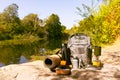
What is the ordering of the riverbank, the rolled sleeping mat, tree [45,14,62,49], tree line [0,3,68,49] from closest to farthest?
the riverbank < the rolled sleeping mat < tree line [0,3,68,49] < tree [45,14,62,49]

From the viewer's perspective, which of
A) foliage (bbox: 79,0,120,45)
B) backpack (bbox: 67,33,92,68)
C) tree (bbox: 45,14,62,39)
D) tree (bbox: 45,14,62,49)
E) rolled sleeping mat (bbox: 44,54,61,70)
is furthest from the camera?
tree (bbox: 45,14,62,39)

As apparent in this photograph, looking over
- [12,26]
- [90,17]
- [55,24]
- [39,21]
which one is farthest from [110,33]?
[55,24]

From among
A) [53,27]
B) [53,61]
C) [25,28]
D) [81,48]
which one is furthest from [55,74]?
[53,27]

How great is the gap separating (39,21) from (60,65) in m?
72.9

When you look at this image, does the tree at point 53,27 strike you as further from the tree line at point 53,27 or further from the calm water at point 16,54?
the calm water at point 16,54

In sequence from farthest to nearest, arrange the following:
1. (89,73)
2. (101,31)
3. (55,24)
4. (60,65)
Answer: (55,24) < (101,31) < (60,65) < (89,73)

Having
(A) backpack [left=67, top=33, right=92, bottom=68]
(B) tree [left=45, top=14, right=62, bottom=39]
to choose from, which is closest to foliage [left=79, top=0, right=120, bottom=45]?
(A) backpack [left=67, top=33, right=92, bottom=68]

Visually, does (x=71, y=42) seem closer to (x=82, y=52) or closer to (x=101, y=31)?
(x=82, y=52)

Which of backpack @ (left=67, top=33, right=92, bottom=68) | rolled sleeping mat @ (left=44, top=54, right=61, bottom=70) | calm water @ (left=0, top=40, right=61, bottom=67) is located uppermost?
backpack @ (left=67, top=33, right=92, bottom=68)

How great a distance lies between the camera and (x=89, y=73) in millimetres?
11070

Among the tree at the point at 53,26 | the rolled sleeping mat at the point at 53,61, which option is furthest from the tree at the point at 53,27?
the rolled sleeping mat at the point at 53,61

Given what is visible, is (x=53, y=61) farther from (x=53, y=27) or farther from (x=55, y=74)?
(x=53, y=27)

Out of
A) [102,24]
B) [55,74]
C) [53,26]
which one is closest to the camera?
[55,74]

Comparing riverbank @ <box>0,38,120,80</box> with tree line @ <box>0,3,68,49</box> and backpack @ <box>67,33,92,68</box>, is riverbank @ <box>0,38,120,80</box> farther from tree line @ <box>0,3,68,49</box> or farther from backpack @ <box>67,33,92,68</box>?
tree line @ <box>0,3,68,49</box>
